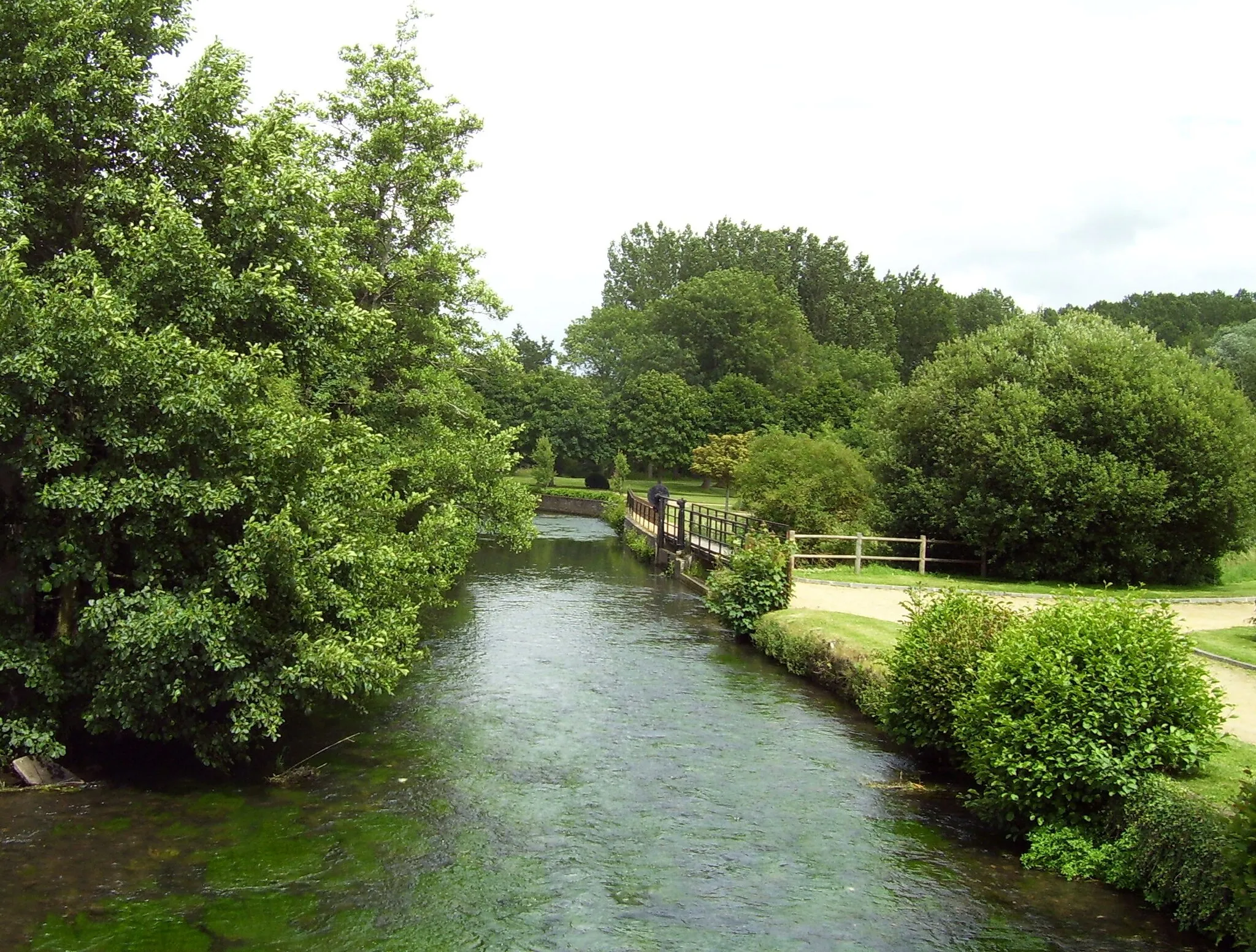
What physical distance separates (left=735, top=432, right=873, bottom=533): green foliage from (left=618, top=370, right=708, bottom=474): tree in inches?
1363

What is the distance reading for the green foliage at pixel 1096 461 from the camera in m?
24.7

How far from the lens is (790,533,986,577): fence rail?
26.5 m

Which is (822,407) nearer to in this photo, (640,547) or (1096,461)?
(640,547)

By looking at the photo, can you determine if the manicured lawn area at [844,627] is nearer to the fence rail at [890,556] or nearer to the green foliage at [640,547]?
the fence rail at [890,556]

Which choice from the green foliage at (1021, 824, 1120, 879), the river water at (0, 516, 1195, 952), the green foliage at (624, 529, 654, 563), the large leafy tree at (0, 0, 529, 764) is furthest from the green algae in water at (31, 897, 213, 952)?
the green foliage at (624, 529, 654, 563)

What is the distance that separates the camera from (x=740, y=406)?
237ft

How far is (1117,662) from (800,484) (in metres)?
22.9

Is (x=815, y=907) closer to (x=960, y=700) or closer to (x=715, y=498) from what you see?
(x=960, y=700)

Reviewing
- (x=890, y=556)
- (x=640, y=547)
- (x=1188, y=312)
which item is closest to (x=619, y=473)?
(x=640, y=547)

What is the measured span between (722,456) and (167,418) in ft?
158

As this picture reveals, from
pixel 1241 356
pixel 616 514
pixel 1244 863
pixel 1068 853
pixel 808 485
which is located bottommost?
pixel 1068 853

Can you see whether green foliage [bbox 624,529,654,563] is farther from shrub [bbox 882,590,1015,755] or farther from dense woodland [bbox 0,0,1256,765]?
shrub [bbox 882,590,1015,755]

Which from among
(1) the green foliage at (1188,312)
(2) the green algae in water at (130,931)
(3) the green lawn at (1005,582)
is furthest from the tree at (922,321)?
(2) the green algae in water at (130,931)

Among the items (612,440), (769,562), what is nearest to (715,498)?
(612,440)
